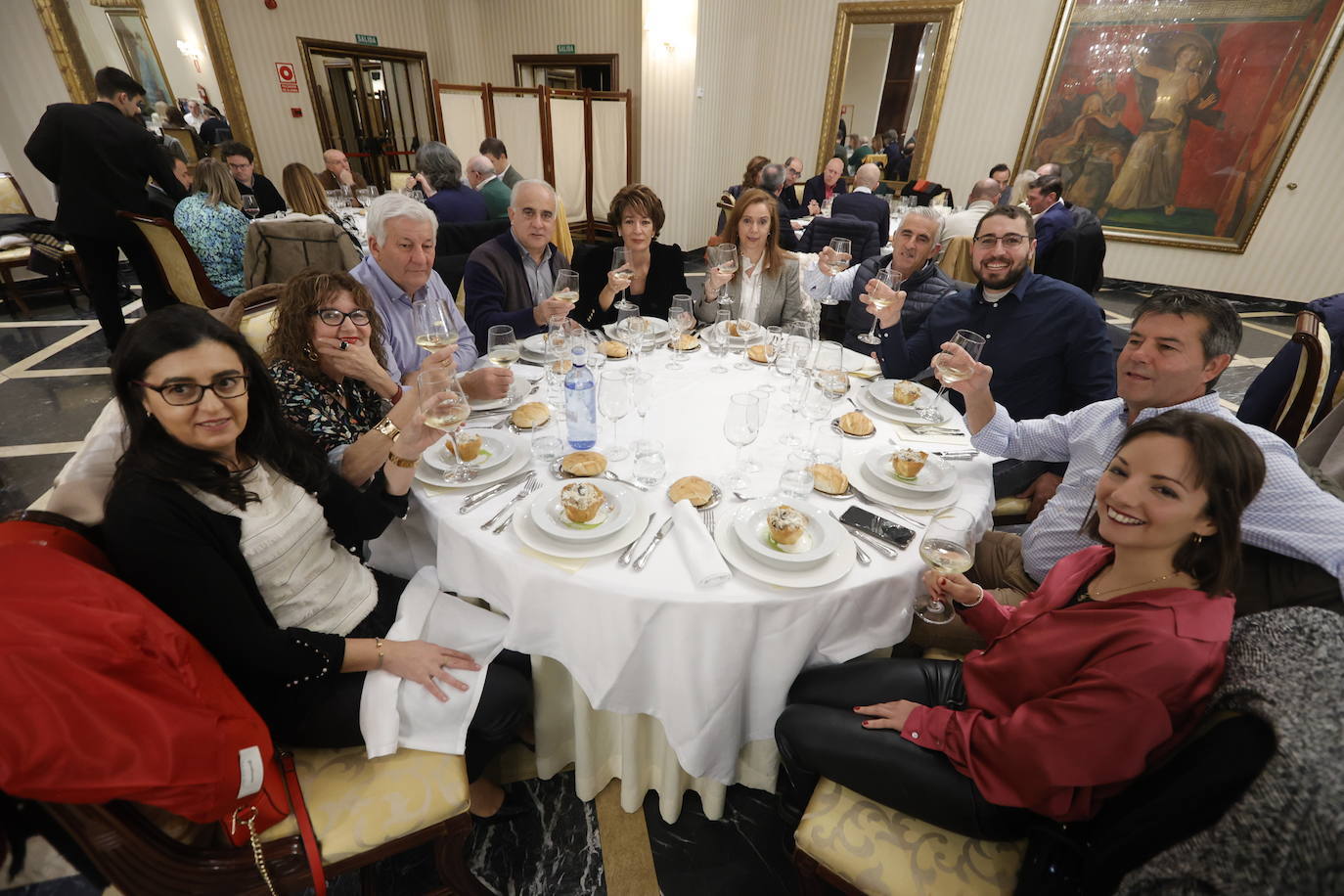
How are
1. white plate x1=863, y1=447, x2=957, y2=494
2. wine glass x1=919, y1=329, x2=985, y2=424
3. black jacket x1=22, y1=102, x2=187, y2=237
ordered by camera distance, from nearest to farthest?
white plate x1=863, y1=447, x2=957, y2=494 → wine glass x1=919, y1=329, x2=985, y2=424 → black jacket x1=22, y1=102, x2=187, y2=237

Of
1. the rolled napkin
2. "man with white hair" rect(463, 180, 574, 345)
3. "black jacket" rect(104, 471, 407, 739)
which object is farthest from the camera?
"man with white hair" rect(463, 180, 574, 345)

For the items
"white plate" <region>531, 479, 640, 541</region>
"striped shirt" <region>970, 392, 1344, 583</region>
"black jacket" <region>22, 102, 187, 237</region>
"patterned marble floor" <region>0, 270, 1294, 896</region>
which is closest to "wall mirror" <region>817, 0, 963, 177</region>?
"striped shirt" <region>970, 392, 1344, 583</region>

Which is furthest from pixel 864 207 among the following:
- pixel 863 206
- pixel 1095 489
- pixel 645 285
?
pixel 1095 489

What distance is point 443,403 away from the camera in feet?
4.78

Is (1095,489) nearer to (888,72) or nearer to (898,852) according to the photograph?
(898,852)

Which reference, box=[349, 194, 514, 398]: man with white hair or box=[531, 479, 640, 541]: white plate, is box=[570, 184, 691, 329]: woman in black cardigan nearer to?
box=[349, 194, 514, 398]: man with white hair

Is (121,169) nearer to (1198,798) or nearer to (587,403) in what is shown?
(587,403)

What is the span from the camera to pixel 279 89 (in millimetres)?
7309

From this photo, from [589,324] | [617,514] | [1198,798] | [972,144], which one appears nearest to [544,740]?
[617,514]

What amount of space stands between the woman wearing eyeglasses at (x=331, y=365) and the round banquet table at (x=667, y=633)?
0.64ft

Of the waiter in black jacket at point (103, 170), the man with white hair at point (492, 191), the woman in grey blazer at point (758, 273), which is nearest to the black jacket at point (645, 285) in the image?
the woman in grey blazer at point (758, 273)

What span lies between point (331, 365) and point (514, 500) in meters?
0.76

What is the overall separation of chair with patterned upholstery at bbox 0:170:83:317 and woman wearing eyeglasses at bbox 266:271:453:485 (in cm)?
552

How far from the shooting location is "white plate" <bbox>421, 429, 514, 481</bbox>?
5.32 ft
